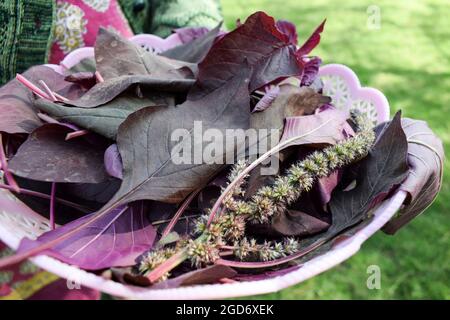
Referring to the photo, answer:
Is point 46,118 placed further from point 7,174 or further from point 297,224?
point 297,224

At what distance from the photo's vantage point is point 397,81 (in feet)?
6.55

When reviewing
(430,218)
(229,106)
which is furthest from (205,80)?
(430,218)

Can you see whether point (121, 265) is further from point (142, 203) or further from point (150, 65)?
point (150, 65)

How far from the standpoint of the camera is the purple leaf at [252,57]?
0.53 meters

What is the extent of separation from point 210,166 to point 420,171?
21 cm

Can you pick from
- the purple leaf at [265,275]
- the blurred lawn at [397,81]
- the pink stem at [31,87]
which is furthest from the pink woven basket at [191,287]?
the blurred lawn at [397,81]

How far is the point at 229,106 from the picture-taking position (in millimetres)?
491

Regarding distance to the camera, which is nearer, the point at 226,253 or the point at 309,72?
the point at 226,253

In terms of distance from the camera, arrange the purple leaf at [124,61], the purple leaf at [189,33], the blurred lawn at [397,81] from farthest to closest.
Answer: the blurred lawn at [397,81] → the purple leaf at [189,33] → the purple leaf at [124,61]

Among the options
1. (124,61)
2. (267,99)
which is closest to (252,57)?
(267,99)

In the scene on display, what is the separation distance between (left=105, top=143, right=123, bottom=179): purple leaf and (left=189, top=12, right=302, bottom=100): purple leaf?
0.11 metres

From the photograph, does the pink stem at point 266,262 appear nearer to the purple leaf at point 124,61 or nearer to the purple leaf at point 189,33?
the purple leaf at point 124,61

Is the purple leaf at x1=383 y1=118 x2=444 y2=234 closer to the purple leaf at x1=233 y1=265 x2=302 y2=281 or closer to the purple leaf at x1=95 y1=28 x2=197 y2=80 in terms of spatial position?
the purple leaf at x1=233 y1=265 x2=302 y2=281

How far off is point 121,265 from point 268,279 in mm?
126
